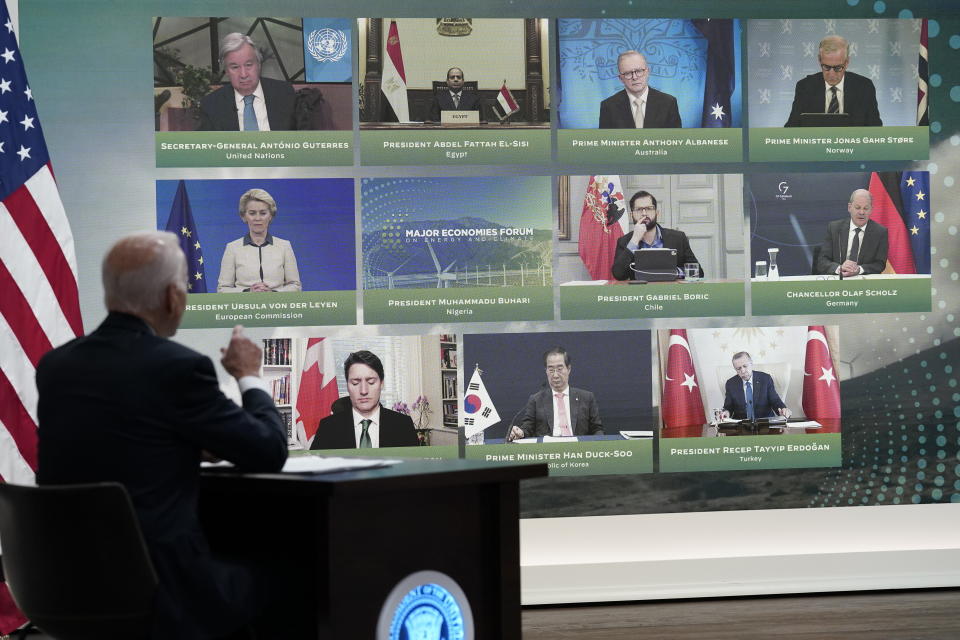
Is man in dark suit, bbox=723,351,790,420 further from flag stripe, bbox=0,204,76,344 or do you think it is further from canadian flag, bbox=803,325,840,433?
flag stripe, bbox=0,204,76,344

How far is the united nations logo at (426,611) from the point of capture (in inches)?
105

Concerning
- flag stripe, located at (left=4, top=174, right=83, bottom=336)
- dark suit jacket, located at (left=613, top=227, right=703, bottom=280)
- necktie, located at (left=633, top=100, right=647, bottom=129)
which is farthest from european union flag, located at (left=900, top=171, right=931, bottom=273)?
flag stripe, located at (left=4, top=174, right=83, bottom=336)

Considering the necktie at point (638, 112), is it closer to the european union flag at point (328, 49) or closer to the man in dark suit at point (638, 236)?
the man in dark suit at point (638, 236)

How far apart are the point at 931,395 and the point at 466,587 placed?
3287 mm

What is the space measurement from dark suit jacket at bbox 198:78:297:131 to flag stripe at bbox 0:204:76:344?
3.39 ft

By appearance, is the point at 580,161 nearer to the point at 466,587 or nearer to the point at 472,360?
the point at 472,360

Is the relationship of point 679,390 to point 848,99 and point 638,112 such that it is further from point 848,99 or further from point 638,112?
point 848,99

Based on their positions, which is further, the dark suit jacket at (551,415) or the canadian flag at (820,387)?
the canadian flag at (820,387)

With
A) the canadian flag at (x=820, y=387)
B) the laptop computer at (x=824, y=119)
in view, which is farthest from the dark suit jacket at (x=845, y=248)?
the laptop computer at (x=824, y=119)

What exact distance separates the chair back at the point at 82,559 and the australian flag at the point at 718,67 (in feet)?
11.8

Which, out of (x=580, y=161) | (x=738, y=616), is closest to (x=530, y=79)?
(x=580, y=161)

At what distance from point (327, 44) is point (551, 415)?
6.18ft

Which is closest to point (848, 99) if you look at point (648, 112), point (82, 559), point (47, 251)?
point (648, 112)

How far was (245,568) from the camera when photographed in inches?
104
